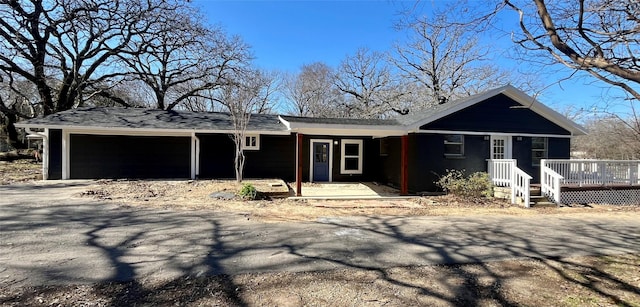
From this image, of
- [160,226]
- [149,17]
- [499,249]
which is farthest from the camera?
[149,17]

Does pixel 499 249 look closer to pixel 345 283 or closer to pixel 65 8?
pixel 345 283

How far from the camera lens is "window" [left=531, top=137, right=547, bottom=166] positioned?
11891 millimetres

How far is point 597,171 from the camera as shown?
34.6ft

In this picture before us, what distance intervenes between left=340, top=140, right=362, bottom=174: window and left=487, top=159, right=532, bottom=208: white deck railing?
5.19m

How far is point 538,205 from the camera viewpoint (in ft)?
30.4

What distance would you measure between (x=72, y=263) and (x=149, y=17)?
19.2m

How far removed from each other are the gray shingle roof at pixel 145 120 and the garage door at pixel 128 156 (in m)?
0.56

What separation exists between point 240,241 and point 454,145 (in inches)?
356

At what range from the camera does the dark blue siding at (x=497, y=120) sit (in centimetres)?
1116

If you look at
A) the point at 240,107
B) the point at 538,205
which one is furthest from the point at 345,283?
the point at 240,107

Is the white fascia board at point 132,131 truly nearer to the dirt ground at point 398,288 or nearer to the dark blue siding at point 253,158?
the dark blue siding at point 253,158

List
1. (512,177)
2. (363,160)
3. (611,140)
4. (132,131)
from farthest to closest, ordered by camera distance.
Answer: (611,140), (363,160), (132,131), (512,177)

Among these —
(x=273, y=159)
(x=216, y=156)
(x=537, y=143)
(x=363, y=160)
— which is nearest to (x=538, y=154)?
(x=537, y=143)

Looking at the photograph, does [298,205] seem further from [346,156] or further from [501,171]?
[501,171]
